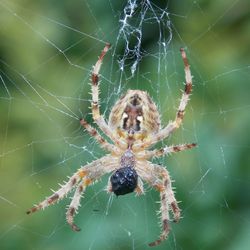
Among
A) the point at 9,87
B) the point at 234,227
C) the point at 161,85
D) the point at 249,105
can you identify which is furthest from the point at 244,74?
the point at 9,87

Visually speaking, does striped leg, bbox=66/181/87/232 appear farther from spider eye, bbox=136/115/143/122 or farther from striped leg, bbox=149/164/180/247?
spider eye, bbox=136/115/143/122

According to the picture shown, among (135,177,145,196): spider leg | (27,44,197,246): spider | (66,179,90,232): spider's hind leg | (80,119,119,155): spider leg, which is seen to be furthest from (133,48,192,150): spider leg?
(66,179,90,232): spider's hind leg

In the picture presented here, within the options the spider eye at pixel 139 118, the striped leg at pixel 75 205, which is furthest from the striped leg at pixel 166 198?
the striped leg at pixel 75 205

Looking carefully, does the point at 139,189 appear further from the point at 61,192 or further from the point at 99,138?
the point at 61,192

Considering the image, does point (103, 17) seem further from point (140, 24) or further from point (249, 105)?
point (249, 105)

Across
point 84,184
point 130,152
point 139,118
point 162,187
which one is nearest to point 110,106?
point 130,152

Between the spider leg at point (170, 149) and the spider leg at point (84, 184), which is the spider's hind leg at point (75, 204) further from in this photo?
the spider leg at point (170, 149)

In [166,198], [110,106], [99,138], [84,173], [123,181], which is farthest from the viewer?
[110,106]
